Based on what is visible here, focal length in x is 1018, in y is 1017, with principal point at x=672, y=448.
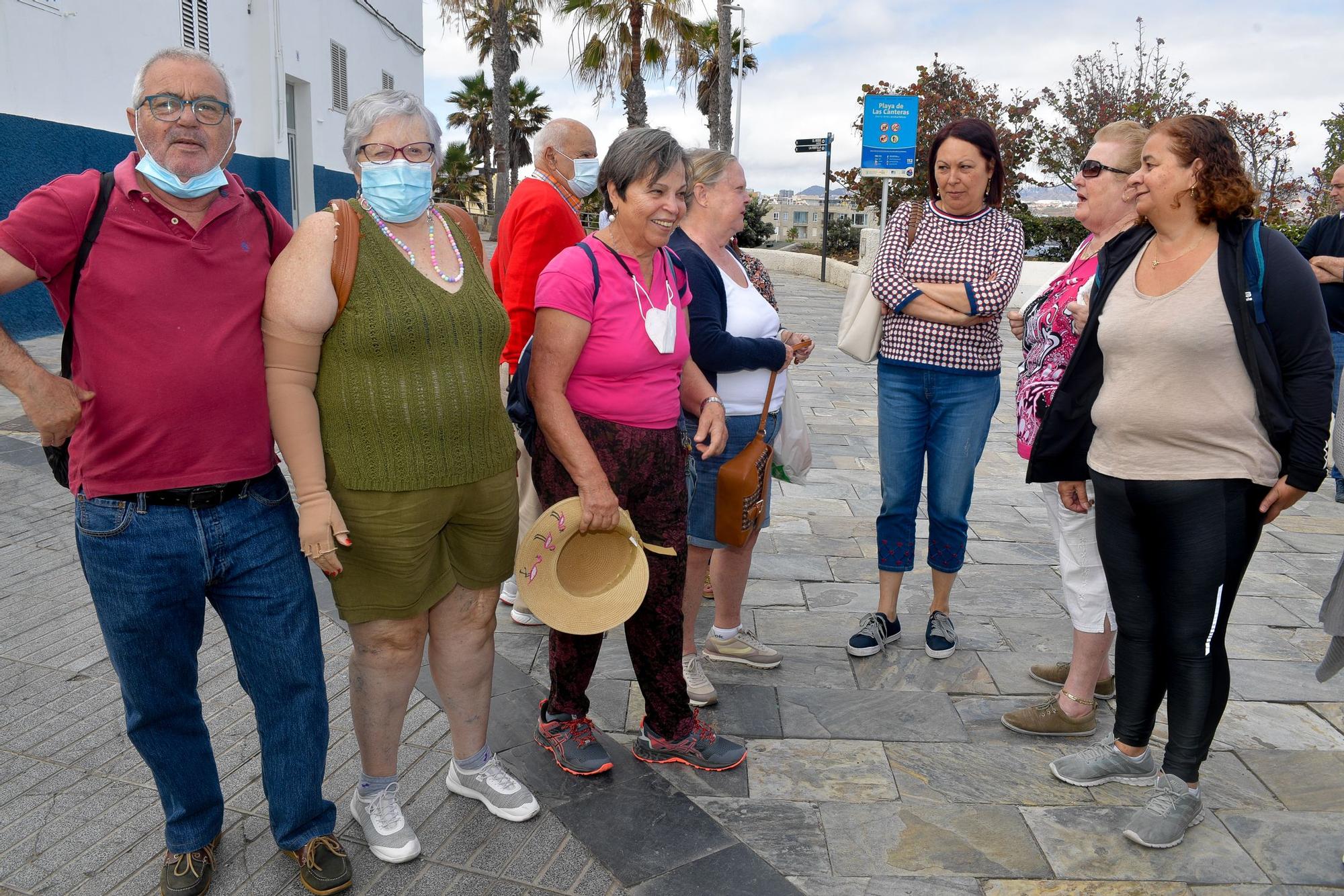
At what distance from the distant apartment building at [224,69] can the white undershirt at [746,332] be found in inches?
168

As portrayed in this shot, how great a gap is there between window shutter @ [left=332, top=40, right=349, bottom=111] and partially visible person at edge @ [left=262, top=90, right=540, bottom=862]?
16.6m

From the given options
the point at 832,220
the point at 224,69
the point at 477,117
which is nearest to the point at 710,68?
the point at 832,220

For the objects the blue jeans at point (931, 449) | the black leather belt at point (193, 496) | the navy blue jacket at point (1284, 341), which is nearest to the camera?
the black leather belt at point (193, 496)

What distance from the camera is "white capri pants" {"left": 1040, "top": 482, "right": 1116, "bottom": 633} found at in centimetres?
332

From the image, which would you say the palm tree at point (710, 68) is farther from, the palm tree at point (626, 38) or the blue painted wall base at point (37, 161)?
the blue painted wall base at point (37, 161)

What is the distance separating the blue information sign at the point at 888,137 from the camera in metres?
16.9

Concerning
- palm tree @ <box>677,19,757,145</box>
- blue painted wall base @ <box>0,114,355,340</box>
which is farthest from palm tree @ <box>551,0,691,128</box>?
blue painted wall base @ <box>0,114,355,340</box>

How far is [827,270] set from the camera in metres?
25.0

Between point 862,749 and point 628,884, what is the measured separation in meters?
1.01

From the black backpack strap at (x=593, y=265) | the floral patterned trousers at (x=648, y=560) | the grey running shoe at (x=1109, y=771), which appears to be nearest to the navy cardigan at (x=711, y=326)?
the floral patterned trousers at (x=648, y=560)

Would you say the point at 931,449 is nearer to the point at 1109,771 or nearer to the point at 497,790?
the point at 1109,771

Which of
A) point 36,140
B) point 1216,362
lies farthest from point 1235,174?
point 36,140

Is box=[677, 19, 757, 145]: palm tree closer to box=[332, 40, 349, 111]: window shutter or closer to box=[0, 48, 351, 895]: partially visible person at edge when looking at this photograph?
box=[332, 40, 349, 111]: window shutter

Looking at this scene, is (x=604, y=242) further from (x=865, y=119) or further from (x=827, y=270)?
(x=827, y=270)
